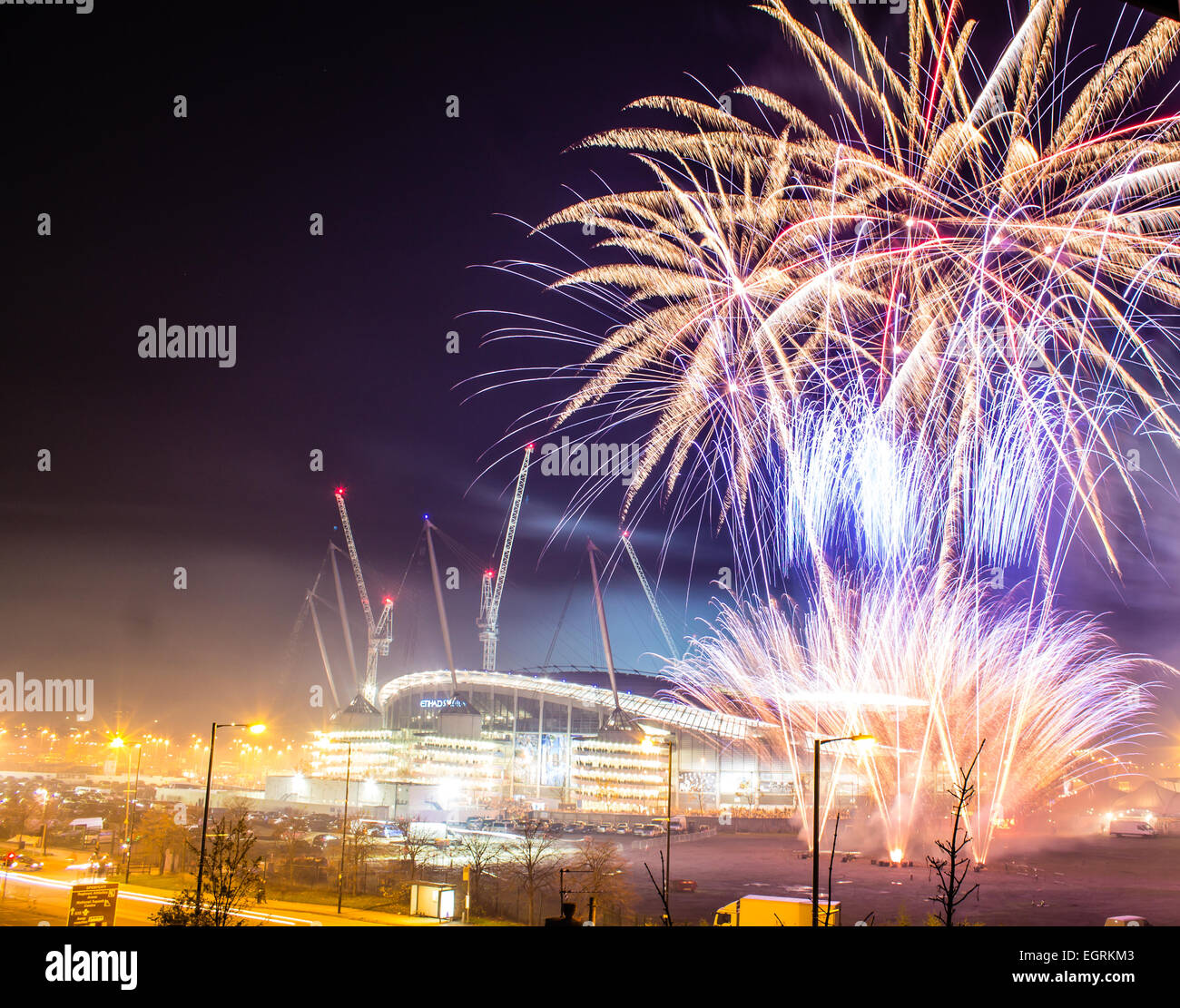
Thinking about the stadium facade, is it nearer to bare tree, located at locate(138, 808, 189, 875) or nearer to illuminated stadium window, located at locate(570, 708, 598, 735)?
illuminated stadium window, located at locate(570, 708, 598, 735)

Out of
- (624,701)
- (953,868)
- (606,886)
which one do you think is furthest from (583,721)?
(953,868)

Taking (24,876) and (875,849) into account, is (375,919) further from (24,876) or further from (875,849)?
(875,849)

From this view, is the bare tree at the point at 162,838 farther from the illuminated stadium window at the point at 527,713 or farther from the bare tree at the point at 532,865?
the illuminated stadium window at the point at 527,713

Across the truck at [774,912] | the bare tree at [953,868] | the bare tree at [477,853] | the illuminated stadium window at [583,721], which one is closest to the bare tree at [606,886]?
the bare tree at [477,853]

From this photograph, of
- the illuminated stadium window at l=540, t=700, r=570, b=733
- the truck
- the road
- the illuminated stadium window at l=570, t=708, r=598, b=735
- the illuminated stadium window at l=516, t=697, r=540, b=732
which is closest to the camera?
the truck

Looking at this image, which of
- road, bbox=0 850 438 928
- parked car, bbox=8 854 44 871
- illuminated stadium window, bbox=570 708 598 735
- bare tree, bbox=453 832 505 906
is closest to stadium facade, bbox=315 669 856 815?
illuminated stadium window, bbox=570 708 598 735
